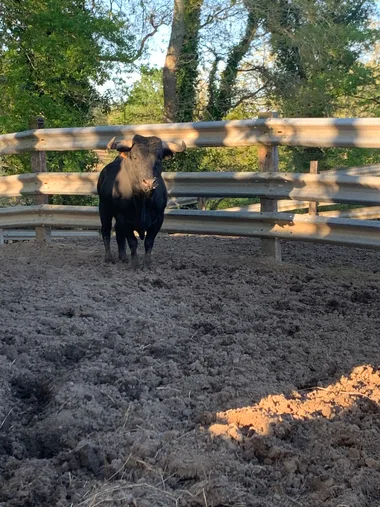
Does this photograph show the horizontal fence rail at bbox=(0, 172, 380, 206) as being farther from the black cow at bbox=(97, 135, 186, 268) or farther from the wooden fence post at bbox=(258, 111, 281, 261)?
the black cow at bbox=(97, 135, 186, 268)

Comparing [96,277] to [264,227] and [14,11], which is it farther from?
[14,11]

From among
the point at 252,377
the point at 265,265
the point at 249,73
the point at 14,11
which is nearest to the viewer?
the point at 252,377

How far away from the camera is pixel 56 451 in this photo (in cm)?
268

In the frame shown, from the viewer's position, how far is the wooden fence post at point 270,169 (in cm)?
665

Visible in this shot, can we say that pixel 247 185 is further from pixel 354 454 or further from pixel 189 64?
pixel 189 64

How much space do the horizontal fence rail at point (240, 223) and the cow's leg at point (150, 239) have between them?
1.65 ft

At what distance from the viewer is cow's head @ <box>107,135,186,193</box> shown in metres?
6.38

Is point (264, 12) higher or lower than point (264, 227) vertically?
higher

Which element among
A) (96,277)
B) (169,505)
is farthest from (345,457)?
(96,277)

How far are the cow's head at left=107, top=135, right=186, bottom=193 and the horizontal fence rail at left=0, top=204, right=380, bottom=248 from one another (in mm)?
822

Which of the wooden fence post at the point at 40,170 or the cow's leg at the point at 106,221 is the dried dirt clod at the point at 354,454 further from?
the wooden fence post at the point at 40,170

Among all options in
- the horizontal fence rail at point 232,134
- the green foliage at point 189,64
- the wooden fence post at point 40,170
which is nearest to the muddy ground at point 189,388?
the horizontal fence rail at point 232,134

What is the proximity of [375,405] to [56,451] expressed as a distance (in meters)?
1.62

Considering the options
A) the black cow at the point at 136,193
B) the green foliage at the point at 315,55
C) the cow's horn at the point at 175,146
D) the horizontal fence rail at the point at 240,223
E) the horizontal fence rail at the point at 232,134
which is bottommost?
the horizontal fence rail at the point at 240,223
